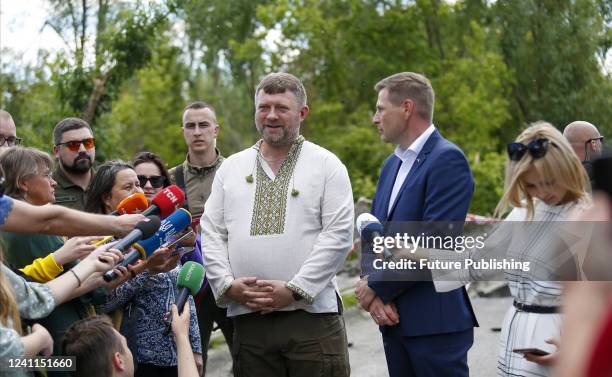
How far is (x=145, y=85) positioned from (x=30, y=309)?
28.5 meters

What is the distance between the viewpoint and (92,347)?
3.85 m

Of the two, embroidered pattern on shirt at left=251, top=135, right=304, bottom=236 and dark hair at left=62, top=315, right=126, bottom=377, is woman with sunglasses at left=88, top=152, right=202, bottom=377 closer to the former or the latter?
embroidered pattern on shirt at left=251, top=135, right=304, bottom=236

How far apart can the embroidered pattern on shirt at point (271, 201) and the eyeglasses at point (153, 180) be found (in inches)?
43.8

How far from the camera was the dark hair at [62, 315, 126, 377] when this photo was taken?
3.82 metres

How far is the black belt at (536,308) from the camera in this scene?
379cm

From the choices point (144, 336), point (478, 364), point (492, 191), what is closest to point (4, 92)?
point (492, 191)

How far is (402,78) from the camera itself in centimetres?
493

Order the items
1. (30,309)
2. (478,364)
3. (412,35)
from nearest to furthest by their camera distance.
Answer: (30,309), (478,364), (412,35)

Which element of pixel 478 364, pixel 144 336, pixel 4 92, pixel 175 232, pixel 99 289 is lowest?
pixel 478 364

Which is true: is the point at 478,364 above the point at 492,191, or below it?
below

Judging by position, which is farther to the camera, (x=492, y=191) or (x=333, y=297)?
(x=492, y=191)

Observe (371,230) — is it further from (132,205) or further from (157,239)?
(132,205)

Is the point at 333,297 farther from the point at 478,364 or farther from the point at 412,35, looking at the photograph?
the point at 412,35

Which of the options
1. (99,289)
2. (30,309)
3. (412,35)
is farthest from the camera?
(412,35)
